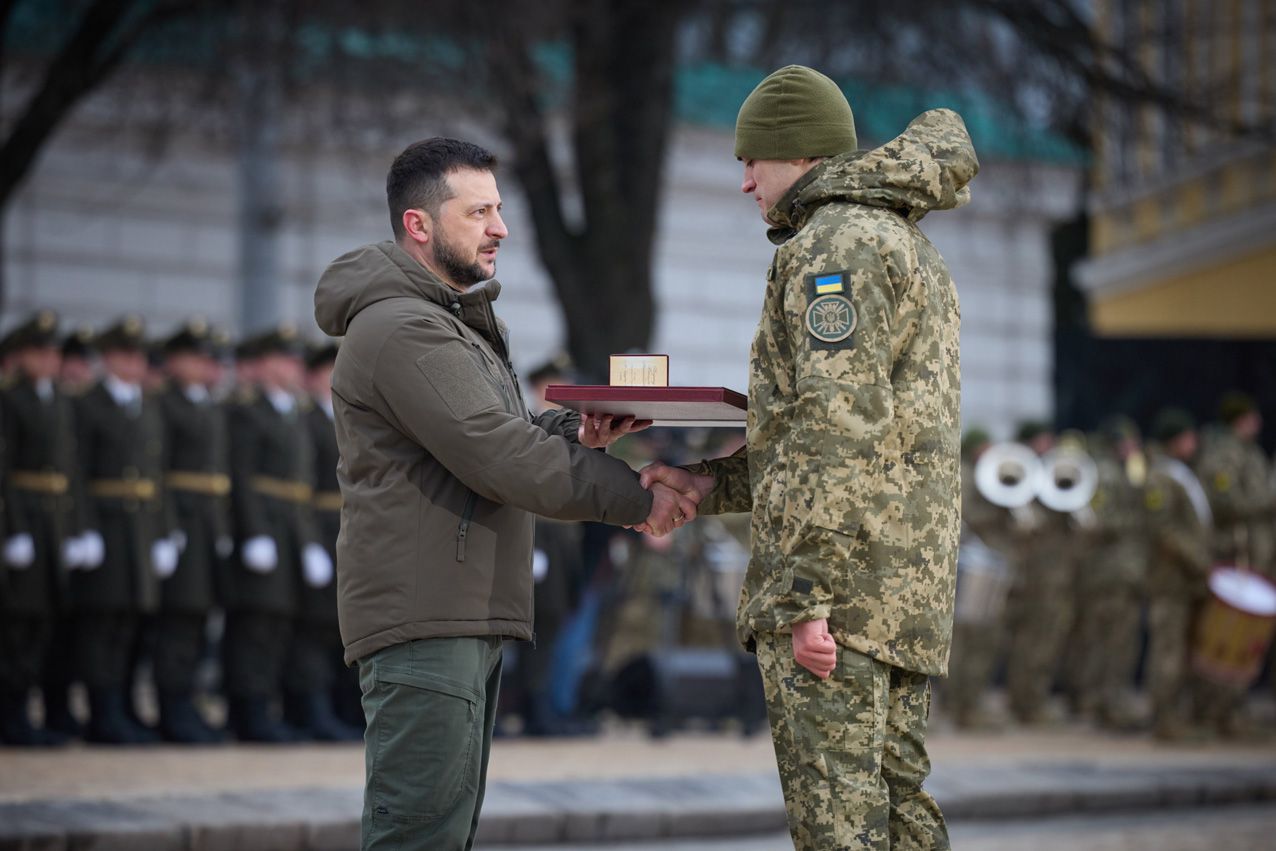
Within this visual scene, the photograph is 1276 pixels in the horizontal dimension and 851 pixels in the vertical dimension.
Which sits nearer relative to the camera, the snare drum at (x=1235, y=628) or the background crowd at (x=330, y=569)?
the background crowd at (x=330, y=569)

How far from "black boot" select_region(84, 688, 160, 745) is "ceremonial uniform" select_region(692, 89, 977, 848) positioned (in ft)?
23.1

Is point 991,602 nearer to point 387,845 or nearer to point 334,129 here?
point 334,129

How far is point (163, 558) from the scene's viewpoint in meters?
11.1

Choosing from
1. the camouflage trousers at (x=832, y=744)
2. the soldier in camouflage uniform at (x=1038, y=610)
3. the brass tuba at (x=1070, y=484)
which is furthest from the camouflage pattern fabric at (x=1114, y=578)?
the camouflage trousers at (x=832, y=744)

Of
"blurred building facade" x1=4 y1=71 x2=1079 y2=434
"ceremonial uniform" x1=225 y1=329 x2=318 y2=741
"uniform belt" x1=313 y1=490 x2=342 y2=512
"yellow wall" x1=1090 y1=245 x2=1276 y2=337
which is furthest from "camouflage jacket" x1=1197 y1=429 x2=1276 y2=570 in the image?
"ceremonial uniform" x1=225 y1=329 x2=318 y2=741

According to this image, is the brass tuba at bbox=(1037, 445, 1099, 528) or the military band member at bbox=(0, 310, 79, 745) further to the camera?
the brass tuba at bbox=(1037, 445, 1099, 528)

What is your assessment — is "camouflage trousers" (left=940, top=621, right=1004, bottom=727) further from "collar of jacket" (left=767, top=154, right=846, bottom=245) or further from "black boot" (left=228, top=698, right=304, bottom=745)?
"collar of jacket" (left=767, top=154, right=846, bottom=245)

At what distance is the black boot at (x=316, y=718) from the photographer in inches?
457

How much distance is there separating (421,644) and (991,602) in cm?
935

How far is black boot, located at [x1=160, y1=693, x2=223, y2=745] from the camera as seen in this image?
1115 centimetres

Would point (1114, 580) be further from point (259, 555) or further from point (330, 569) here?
point (259, 555)

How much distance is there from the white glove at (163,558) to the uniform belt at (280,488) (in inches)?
24.3

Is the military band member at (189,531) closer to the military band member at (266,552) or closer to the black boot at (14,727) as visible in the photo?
the military band member at (266,552)

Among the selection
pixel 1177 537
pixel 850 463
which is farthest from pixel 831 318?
pixel 1177 537
